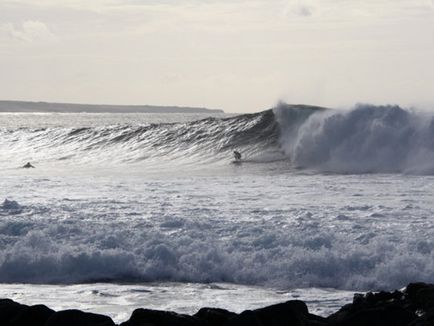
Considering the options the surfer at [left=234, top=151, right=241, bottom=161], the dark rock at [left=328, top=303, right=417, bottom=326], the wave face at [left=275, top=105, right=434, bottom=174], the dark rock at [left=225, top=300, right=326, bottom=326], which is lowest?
the dark rock at [left=225, top=300, right=326, bottom=326]

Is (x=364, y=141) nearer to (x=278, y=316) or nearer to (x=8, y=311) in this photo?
(x=278, y=316)

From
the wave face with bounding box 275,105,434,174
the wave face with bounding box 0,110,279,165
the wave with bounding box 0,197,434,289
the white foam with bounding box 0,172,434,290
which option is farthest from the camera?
the wave face with bounding box 0,110,279,165

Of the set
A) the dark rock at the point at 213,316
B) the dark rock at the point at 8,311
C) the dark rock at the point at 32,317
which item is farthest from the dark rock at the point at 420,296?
the dark rock at the point at 8,311

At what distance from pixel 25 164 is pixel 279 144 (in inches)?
380

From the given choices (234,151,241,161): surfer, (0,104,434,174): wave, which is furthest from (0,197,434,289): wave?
(234,151,241,161): surfer

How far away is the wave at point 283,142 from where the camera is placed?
27734 millimetres

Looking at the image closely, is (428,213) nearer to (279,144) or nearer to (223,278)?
(223,278)

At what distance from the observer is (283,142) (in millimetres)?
32844

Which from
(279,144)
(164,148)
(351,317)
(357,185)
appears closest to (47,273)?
(351,317)

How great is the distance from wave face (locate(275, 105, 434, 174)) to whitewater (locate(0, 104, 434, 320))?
11cm

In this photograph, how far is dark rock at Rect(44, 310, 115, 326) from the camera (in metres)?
7.25

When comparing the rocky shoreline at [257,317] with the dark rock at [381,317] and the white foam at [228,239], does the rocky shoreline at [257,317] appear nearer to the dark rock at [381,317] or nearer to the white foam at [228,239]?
the dark rock at [381,317]

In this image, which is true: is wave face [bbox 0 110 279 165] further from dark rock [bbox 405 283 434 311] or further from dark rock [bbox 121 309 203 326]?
dark rock [bbox 121 309 203 326]

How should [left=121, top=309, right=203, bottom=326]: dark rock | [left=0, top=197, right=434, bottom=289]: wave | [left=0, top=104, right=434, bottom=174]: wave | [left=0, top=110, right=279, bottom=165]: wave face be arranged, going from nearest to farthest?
[left=121, top=309, right=203, bottom=326]: dark rock → [left=0, top=197, right=434, bottom=289]: wave → [left=0, top=104, right=434, bottom=174]: wave → [left=0, top=110, right=279, bottom=165]: wave face
